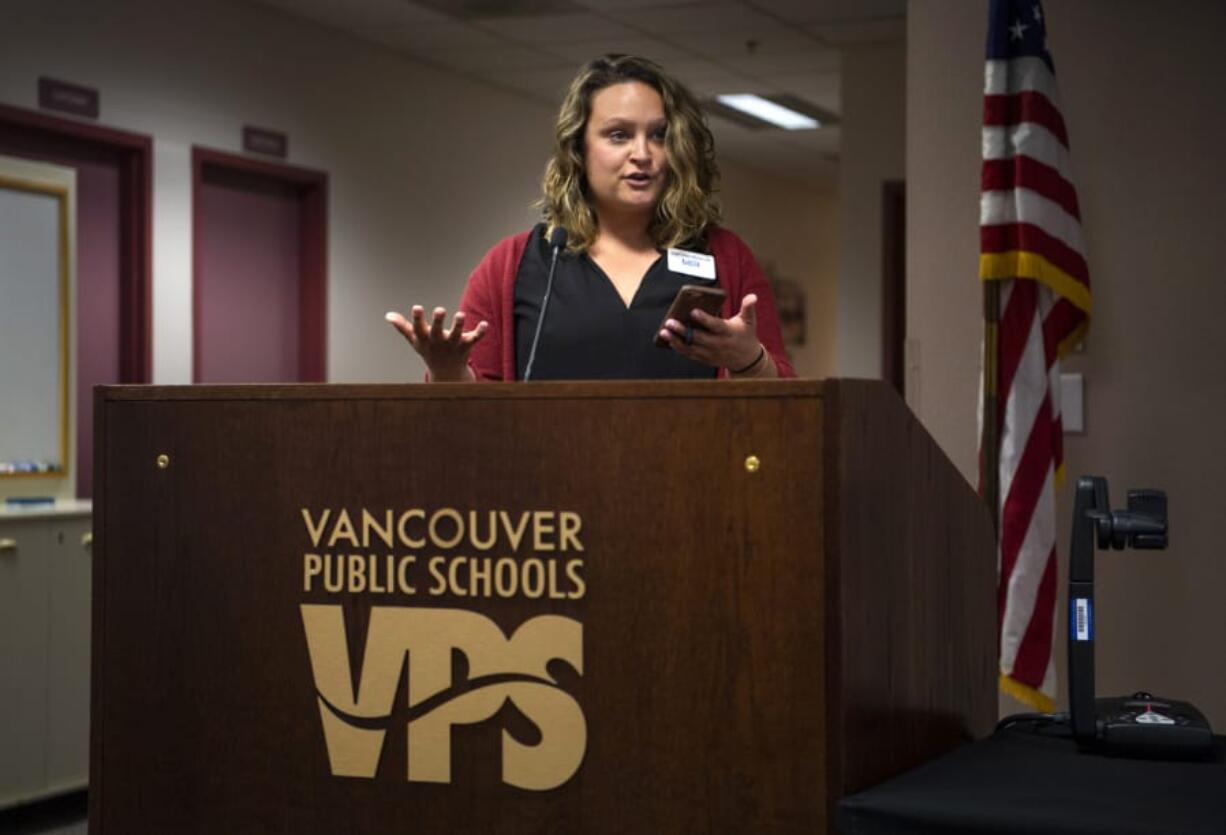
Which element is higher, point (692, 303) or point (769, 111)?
point (769, 111)

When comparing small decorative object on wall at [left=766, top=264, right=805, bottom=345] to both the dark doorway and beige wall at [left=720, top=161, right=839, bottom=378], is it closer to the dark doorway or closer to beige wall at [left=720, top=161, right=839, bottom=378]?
beige wall at [left=720, top=161, right=839, bottom=378]

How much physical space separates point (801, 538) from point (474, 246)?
6.81 metres

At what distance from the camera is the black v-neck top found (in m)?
2.07

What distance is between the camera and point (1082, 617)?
184 cm

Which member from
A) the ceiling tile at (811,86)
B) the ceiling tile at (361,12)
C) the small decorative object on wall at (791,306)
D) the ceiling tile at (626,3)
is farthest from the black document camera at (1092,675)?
the small decorative object on wall at (791,306)

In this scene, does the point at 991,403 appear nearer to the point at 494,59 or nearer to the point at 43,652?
the point at 43,652

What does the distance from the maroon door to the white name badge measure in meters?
4.45

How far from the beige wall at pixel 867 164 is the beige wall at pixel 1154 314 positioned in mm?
3857

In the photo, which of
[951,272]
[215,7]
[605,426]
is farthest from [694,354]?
[215,7]

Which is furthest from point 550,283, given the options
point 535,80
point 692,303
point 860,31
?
point 535,80

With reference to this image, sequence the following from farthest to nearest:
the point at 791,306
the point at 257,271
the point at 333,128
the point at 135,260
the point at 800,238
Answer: the point at 800,238 → the point at 791,306 → the point at 333,128 → the point at 257,271 → the point at 135,260

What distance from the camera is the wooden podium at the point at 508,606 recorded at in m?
1.45

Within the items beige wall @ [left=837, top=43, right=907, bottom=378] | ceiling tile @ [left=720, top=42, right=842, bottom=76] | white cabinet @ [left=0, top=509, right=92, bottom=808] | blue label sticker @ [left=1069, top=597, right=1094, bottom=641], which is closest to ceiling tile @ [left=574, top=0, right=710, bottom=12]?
ceiling tile @ [left=720, top=42, right=842, bottom=76]

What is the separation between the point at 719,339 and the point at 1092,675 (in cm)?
59
